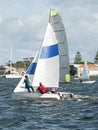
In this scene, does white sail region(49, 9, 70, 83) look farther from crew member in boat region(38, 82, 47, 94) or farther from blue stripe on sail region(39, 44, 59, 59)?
crew member in boat region(38, 82, 47, 94)

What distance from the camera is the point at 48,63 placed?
37.9 metres

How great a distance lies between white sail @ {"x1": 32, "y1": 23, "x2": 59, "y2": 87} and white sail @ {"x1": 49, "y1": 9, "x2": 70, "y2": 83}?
43cm

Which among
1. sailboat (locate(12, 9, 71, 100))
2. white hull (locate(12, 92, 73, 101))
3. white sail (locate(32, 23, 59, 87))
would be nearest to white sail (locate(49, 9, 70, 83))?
sailboat (locate(12, 9, 71, 100))

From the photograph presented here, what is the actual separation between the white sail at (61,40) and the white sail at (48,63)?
0.43 metres

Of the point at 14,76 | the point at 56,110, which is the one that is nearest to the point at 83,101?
the point at 56,110

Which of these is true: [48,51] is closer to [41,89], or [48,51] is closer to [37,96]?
[41,89]

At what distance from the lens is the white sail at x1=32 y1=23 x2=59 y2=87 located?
1473 inches

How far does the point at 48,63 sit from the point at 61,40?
220 cm

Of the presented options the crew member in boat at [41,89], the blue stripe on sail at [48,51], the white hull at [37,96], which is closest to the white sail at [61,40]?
the blue stripe on sail at [48,51]

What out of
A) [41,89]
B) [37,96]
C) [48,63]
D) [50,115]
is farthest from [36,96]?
[50,115]

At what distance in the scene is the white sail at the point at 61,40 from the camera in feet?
121

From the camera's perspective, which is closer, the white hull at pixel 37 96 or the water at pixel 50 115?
the water at pixel 50 115

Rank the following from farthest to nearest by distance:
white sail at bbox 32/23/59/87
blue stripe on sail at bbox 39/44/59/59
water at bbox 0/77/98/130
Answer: blue stripe on sail at bbox 39/44/59/59 → white sail at bbox 32/23/59/87 → water at bbox 0/77/98/130

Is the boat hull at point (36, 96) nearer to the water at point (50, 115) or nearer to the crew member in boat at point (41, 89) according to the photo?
the crew member in boat at point (41, 89)
